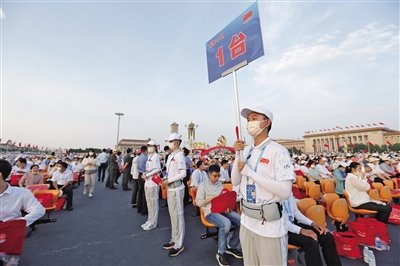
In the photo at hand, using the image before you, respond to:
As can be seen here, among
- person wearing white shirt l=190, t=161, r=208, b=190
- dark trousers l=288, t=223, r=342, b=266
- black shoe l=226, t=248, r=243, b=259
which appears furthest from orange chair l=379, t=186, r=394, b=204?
person wearing white shirt l=190, t=161, r=208, b=190

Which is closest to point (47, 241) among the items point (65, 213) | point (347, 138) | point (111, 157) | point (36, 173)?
point (65, 213)

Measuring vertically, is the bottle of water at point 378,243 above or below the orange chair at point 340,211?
below

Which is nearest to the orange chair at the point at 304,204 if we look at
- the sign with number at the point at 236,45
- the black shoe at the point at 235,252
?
the black shoe at the point at 235,252

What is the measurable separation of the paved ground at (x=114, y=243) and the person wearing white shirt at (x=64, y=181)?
1.63 feet

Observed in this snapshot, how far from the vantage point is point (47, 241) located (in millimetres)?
3508

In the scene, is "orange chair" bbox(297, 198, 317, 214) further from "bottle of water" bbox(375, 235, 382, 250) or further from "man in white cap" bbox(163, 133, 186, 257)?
"man in white cap" bbox(163, 133, 186, 257)

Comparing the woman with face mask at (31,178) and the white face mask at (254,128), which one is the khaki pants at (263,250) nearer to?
the white face mask at (254,128)

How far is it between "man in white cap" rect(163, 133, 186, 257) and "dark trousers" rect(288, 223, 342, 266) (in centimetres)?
163

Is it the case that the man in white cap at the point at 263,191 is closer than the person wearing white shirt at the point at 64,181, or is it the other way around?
the man in white cap at the point at 263,191

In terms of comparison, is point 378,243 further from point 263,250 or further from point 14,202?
point 14,202

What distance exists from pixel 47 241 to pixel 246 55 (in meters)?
4.53

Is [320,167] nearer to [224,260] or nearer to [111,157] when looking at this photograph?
[224,260]

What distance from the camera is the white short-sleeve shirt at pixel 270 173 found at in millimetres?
1412

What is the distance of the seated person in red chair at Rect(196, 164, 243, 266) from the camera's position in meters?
2.87
